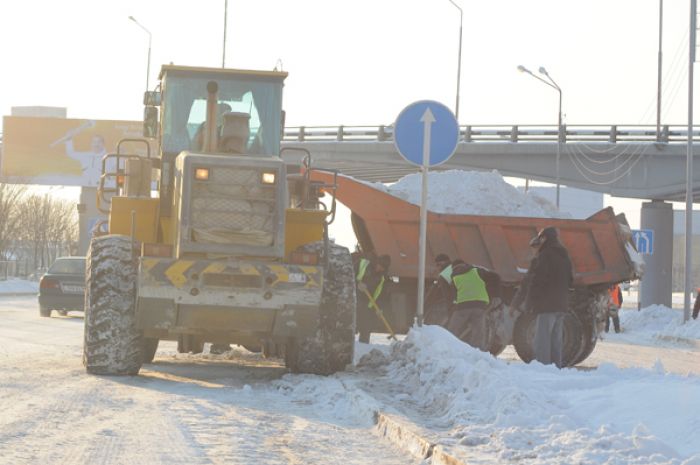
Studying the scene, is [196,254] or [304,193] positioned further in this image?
[304,193]

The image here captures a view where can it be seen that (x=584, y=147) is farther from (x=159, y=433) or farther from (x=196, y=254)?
(x=159, y=433)

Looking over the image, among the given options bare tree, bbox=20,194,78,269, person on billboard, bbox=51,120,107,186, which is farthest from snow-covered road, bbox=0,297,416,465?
bare tree, bbox=20,194,78,269

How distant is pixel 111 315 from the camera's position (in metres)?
12.1

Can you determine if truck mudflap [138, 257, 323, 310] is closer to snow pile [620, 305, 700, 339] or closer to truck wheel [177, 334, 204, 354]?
truck wheel [177, 334, 204, 354]

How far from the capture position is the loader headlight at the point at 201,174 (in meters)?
11.6

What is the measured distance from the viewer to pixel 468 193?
2169cm

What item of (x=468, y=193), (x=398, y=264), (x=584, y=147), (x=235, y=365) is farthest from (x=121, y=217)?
(x=584, y=147)

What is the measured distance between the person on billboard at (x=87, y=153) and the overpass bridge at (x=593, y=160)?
14306 millimetres

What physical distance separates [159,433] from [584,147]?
130 feet

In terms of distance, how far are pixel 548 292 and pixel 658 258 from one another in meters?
32.0

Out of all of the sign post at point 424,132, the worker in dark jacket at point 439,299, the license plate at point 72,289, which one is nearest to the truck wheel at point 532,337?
the worker in dark jacket at point 439,299

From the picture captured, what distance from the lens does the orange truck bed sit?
18359 mm

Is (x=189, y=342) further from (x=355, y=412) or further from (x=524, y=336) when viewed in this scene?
(x=524, y=336)

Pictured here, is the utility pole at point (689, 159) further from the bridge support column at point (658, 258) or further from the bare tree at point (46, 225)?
the bare tree at point (46, 225)
